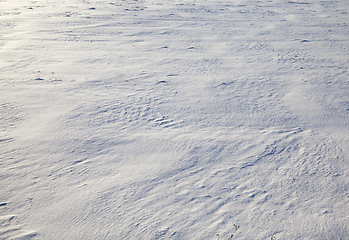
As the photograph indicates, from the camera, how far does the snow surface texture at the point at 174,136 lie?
2725mm

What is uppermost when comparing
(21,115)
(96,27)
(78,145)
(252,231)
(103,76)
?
(96,27)

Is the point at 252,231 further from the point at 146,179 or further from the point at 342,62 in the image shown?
the point at 342,62

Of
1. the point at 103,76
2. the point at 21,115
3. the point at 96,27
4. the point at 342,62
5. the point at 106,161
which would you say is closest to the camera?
the point at 106,161

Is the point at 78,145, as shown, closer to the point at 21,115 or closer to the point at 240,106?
the point at 21,115

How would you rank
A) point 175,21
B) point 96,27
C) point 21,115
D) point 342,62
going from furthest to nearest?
1. point 175,21
2. point 96,27
3. point 342,62
4. point 21,115

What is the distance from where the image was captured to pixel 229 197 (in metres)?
2.92

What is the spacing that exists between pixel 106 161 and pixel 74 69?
3142 millimetres

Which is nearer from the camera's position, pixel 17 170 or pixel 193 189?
pixel 193 189

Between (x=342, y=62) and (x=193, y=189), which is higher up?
(x=342, y=62)

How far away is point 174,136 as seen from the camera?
3832 mm

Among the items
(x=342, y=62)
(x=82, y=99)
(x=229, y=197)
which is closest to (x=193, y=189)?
(x=229, y=197)

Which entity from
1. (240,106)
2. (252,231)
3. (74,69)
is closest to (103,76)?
(74,69)

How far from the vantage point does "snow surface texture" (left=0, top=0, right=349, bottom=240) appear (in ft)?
8.94

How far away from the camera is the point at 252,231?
2.57 meters
